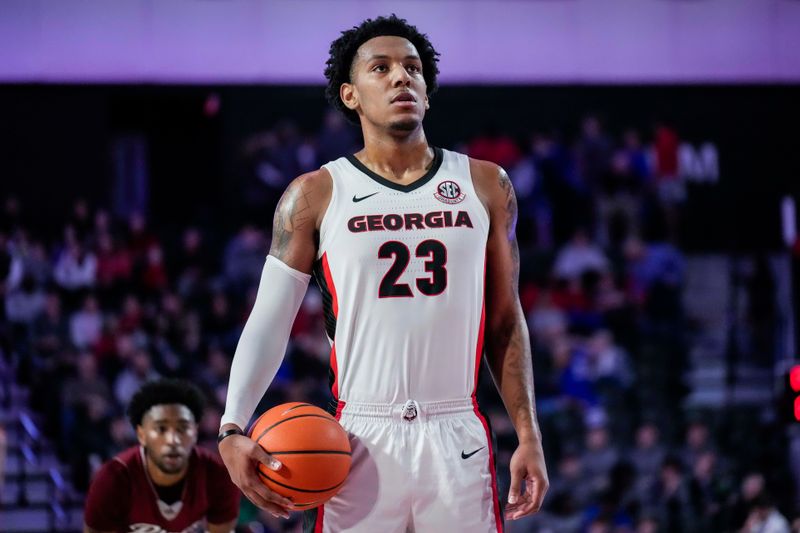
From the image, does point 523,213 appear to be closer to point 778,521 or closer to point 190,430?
point 778,521

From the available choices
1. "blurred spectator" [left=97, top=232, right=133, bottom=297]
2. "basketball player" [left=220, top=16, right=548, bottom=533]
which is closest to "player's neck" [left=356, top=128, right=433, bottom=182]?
"basketball player" [left=220, top=16, right=548, bottom=533]

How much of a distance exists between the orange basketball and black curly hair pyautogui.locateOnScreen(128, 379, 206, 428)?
2454 millimetres

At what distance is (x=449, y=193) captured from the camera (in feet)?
13.1

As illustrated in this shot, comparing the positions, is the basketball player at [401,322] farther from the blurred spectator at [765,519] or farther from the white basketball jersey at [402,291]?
the blurred spectator at [765,519]

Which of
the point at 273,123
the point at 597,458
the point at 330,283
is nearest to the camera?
the point at 330,283

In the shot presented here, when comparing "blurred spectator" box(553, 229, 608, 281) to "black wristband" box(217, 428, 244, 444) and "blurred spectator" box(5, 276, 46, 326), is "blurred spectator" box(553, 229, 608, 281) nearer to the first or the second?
"blurred spectator" box(5, 276, 46, 326)

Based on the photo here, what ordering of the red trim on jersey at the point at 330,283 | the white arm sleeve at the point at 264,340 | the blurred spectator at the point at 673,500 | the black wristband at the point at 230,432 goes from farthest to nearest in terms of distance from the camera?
1. the blurred spectator at the point at 673,500
2. the red trim on jersey at the point at 330,283
3. the white arm sleeve at the point at 264,340
4. the black wristband at the point at 230,432

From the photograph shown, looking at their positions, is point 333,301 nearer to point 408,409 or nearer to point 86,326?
point 408,409

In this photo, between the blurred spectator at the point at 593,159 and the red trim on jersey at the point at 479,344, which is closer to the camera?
the red trim on jersey at the point at 479,344

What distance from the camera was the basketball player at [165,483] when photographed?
574 cm

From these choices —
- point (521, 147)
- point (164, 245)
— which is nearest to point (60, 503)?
point (164, 245)

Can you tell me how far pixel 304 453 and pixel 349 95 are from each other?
1320 millimetres

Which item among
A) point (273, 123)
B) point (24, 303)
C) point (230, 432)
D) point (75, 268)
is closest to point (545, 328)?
point (75, 268)

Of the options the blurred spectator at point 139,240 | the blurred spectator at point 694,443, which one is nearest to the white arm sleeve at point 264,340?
the blurred spectator at point 694,443
